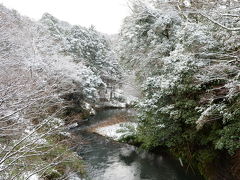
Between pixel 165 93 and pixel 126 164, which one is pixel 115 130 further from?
pixel 165 93

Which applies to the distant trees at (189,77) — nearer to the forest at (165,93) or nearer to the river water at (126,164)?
the forest at (165,93)

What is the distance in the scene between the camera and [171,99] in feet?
30.0

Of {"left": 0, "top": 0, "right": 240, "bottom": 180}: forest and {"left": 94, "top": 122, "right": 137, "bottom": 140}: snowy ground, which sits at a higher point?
{"left": 0, "top": 0, "right": 240, "bottom": 180}: forest

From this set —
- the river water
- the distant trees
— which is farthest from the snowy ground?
the distant trees

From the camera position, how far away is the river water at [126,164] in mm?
9523

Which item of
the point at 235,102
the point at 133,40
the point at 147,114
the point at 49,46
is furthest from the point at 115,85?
the point at 235,102

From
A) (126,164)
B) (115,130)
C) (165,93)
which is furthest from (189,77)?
(115,130)

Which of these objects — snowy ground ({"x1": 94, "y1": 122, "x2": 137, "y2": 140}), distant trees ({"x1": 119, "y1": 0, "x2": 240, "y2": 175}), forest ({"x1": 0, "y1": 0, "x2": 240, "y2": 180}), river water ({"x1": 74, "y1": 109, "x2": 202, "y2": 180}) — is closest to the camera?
forest ({"x1": 0, "y1": 0, "x2": 240, "y2": 180})

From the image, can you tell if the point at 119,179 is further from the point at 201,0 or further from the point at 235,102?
the point at 201,0

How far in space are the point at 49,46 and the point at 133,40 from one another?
1078 centimetres

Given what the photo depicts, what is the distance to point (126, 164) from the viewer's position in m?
11.1

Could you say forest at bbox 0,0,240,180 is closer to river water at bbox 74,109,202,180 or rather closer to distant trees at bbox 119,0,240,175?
distant trees at bbox 119,0,240,175

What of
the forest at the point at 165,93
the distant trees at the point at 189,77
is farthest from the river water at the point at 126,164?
the distant trees at the point at 189,77

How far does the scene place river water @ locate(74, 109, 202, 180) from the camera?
9.52m
